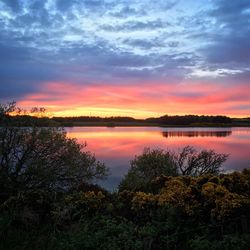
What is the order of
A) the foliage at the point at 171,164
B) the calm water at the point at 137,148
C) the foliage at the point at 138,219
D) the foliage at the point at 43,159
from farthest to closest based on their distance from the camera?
1. the calm water at the point at 137,148
2. the foliage at the point at 171,164
3. the foliage at the point at 43,159
4. the foliage at the point at 138,219

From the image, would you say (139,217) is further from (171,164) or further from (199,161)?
(199,161)

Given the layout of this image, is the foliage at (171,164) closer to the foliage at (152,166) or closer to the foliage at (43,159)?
the foliage at (152,166)

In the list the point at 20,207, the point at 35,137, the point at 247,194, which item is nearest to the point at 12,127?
the point at 35,137

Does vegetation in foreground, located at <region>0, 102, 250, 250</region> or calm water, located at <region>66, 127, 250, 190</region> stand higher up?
vegetation in foreground, located at <region>0, 102, 250, 250</region>

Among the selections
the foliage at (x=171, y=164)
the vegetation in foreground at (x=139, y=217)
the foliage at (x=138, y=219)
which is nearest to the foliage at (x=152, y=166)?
the foliage at (x=171, y=164)

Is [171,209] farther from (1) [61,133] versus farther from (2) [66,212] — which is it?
(1) [61,133]

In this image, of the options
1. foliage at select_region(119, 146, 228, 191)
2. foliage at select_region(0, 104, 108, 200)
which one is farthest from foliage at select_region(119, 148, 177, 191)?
foliage at select_region(0, 104, 108, 200)

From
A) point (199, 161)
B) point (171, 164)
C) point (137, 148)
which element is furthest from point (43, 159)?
point (137, 148)

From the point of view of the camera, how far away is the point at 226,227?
7375 mm

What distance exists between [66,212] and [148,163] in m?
13.4

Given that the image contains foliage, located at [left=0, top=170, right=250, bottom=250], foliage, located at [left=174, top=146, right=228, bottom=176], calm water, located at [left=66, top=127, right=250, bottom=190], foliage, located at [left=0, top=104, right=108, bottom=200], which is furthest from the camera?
calm water, located at [left=66, top=127, right=250, bottom=190]

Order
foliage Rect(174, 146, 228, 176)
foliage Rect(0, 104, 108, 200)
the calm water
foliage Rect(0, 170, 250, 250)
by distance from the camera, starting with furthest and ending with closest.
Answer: the calm water, foliage Rect(174, 146, 228, 176), foliage Rect(0, 104, 108, 200), foliage Rect(0, 170, 250, 250)

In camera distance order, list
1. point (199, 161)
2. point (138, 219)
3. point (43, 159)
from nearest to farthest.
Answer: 1. point (138, 219)
2. point (43, 159)
3. point (199, 161)

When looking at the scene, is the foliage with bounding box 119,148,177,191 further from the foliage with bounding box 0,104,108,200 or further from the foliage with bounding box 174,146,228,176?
the foliage with bounding box 0,104,108,200
